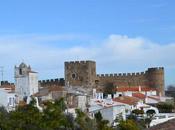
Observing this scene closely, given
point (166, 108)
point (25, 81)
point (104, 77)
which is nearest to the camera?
point (166, 108)

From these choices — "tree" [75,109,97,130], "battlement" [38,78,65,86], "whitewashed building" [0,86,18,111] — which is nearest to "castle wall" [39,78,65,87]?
"battlement" [38,78,65,86]

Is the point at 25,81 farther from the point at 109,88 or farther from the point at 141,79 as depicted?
the point at 141,79

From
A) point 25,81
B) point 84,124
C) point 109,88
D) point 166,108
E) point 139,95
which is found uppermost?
point 25,81

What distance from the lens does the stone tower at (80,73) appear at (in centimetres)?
6550

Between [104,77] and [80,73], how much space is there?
5.50 metres

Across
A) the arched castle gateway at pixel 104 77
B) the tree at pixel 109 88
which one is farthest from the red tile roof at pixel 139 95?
the arched castle gateway at pixel 104 77

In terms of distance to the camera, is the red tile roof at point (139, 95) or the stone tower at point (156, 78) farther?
the stone tower at point (156, 78)

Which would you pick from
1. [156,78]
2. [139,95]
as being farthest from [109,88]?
[156,78]

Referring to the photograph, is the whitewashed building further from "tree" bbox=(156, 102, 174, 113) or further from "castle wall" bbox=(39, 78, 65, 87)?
"castle wall" bbox=(39, 78, 65, 87)

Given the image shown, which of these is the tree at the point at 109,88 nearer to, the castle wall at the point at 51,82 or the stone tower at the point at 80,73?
the stone tower at the point at 80,73

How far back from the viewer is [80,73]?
66.1 metres

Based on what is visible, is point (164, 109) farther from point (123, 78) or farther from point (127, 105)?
point (123, 78)

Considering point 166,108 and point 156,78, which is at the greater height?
point 156,78

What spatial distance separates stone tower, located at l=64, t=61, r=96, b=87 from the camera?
215 ft
